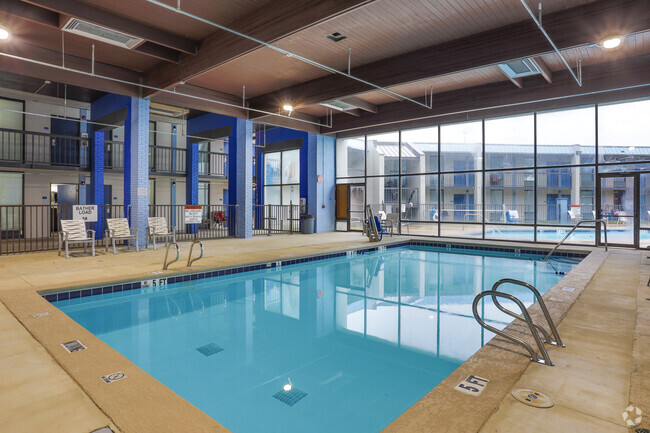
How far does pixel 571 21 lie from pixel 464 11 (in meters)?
1.57

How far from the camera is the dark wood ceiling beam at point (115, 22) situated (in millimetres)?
5059

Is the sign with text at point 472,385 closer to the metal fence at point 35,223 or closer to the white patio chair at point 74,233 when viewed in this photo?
the white patio chair at point 74,233

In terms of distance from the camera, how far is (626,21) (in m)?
5.01

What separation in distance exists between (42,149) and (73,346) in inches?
473

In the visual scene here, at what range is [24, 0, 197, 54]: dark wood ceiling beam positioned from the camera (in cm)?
506

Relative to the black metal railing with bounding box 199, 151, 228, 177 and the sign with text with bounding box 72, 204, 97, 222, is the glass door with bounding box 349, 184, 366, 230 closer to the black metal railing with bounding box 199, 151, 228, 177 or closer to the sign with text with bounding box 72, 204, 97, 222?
the black metal railing with bounding box 199, 151, 228, 177

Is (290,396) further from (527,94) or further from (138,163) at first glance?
(527,94)

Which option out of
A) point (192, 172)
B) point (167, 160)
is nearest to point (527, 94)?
point (192, 172)

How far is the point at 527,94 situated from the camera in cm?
864

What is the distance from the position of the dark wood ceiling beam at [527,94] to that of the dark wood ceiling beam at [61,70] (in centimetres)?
659

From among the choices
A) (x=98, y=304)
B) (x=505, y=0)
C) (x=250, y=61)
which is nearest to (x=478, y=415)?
(x=98, y=304)

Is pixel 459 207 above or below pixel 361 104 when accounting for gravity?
below

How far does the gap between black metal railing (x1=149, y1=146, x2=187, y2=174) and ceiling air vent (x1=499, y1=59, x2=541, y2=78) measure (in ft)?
37.4

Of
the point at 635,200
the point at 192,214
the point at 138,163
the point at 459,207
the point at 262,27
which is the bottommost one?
the point at 192,214
